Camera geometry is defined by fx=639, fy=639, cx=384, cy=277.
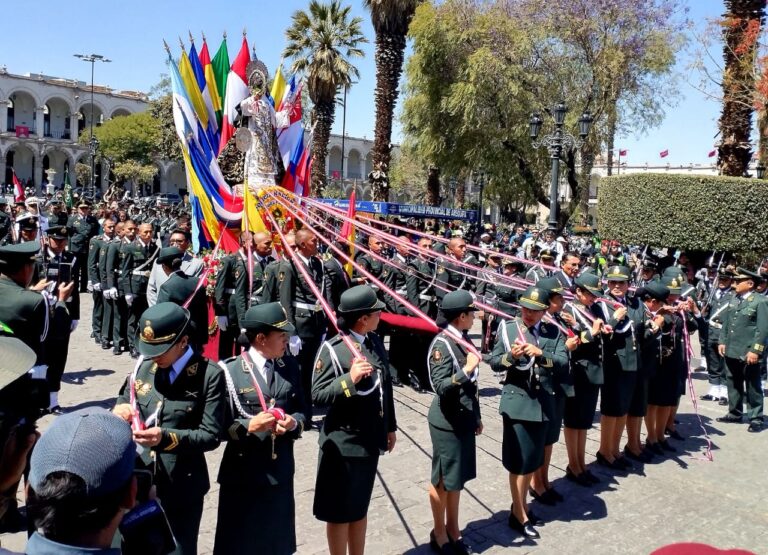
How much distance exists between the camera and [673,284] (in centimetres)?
757

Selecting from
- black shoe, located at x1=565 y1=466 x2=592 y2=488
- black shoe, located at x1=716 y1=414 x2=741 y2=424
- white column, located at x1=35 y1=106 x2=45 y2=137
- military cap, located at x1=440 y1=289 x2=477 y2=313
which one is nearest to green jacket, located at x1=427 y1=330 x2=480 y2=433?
military cap, located at x1=440 y1=289 x2=477 y2=313

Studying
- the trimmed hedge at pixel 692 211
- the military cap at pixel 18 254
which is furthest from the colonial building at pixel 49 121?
the military cap at pixel 18 254

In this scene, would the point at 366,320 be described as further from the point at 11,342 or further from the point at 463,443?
the point at 11,342

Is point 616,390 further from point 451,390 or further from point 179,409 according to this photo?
point 179,409

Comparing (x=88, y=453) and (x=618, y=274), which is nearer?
(x=88, y=453)

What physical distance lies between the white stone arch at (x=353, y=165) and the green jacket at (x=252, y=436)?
245ft

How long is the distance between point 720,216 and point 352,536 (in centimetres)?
1707

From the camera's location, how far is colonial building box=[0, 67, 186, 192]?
5494 cm

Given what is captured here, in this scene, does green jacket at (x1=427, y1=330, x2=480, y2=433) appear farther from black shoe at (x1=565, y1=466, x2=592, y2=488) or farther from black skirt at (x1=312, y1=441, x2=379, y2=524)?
black shoe at (x1=565, y1=466, x2=592, y2=488)

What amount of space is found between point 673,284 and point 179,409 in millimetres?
6173

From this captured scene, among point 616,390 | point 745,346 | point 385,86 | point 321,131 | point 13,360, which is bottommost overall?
point 616,390

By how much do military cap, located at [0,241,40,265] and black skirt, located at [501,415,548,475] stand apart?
4.04 m

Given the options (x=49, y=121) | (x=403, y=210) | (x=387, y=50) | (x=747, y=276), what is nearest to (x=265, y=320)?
(x=747, y=276)

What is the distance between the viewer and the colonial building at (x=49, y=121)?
5494 centimetres
